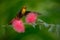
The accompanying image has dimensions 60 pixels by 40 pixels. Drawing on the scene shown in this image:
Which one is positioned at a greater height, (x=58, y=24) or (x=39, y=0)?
(x=39, y=0)

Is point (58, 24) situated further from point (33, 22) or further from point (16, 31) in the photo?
point (16, 31)

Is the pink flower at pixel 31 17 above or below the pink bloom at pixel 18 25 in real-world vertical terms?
above

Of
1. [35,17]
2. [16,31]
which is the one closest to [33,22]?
[35,17]

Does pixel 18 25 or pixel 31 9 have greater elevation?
pixel 31 9

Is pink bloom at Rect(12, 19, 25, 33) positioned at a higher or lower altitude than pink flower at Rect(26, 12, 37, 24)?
lower
